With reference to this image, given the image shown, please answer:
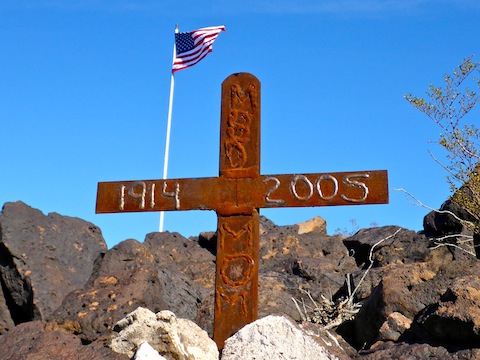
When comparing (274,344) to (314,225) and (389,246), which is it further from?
(314,225)

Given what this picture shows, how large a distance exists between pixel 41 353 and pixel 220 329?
1665 mm

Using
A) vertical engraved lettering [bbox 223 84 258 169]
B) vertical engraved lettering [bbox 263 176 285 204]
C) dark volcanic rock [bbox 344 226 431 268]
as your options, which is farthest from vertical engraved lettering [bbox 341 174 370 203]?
dark volcanic rock [bbox 344 226 431 268]

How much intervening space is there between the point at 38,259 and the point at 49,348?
201 inches

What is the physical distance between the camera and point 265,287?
28.6 feet

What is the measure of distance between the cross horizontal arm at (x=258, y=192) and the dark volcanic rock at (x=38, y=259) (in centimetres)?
311

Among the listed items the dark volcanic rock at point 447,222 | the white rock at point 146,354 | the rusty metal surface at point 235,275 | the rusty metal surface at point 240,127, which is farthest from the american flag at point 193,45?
the white rock at point 146,354

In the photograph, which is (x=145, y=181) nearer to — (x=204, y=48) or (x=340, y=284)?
(x=340, y=284)

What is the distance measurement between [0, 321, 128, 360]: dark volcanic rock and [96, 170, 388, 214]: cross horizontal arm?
1.79 meters

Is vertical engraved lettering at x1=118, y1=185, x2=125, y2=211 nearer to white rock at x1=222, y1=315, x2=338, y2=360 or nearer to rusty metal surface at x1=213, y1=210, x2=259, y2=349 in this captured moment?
rusty metal surface at x1=213, y1=210, x2=259, y2=349

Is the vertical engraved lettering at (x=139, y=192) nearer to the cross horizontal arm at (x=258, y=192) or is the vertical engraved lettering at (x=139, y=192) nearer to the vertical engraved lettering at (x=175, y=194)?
the cross horizontal arm at (x=258, y=192)

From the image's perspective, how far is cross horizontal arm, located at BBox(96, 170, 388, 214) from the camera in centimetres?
549

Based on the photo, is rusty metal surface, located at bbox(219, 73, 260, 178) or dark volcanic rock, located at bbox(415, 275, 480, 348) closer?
dark volcanic rock, located at bbox(415, 275, 480, 348)

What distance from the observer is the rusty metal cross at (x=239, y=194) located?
5.45 metres

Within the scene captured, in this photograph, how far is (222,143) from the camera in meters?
5.82
